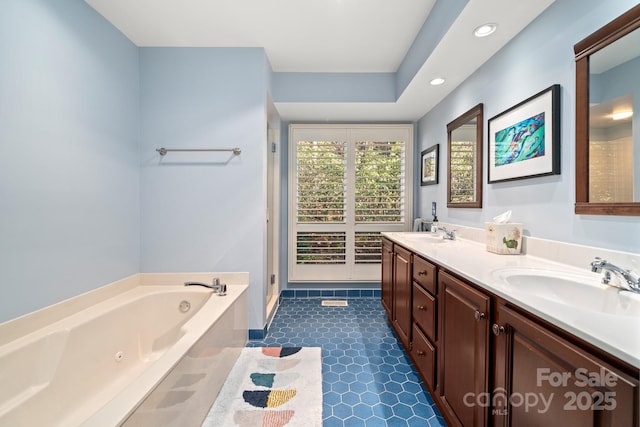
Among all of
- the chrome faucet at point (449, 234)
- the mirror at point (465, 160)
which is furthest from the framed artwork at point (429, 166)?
the chrome faucet at point (449, 234)

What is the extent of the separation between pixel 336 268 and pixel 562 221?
2.29 meters

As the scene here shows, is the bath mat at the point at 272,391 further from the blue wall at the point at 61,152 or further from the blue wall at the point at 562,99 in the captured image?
the blue wall at the point at 562,99

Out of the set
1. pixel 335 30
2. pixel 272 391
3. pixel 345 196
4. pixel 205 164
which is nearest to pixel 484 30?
pixel 335 30

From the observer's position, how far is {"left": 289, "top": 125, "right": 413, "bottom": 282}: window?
3260mm

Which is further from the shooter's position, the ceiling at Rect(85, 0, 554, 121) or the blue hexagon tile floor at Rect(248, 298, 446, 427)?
the ceiling at Rect(85, 0, 554, 121)

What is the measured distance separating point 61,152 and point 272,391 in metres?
1.87

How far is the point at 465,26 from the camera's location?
1541 mm

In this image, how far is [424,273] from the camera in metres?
1.62

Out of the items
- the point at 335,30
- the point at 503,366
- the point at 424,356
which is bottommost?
the point at 424,356

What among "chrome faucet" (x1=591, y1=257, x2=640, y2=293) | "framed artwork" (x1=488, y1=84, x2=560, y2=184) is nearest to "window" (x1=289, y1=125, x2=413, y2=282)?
"framed artwork" (x1=488, y1=84, x2=560, y2=184)

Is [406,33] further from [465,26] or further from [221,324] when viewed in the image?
[221,324]

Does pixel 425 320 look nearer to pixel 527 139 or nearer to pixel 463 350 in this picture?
pixel 463 350

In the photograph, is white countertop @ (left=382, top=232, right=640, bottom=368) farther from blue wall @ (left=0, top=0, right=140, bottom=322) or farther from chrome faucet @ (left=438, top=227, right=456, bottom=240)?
blue wall @ (left=0, top=0, right=140, bottom=322)

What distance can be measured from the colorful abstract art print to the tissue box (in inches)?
15.4
